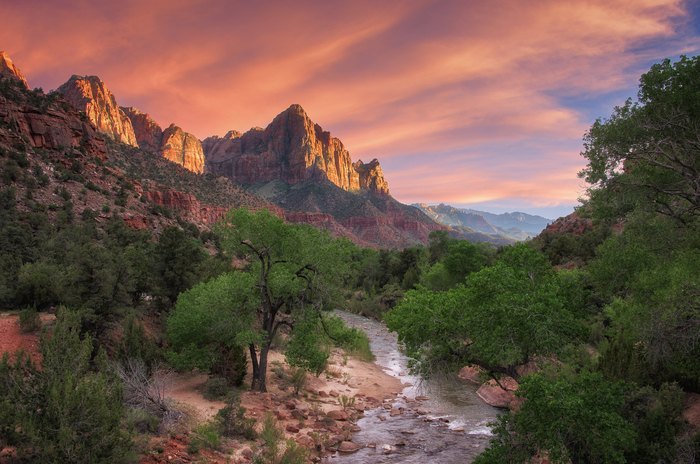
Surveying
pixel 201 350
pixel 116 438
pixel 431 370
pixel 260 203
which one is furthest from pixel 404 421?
pixel 260 203

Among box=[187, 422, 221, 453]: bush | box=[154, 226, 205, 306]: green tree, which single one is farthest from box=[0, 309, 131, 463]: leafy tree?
box=[154, 226, 205, 306]: green tree

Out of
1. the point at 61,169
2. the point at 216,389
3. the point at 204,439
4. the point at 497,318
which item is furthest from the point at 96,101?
the point at 497,318

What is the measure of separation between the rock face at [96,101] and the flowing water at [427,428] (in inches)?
6902

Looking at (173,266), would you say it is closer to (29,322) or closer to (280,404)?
(29,322)

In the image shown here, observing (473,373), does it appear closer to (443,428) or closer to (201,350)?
(443,428)

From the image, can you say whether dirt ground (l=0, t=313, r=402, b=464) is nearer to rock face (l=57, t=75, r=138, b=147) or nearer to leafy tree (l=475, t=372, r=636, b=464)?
leafy tree (l=475, t=372, r=636, b=464)

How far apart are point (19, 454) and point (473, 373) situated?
24.8 metres

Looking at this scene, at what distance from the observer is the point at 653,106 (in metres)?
12.2

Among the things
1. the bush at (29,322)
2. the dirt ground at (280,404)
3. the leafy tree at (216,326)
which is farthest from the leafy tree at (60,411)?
the bush at (29,322)

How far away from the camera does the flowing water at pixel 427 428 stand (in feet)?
51.5

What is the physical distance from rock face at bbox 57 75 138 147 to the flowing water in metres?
175

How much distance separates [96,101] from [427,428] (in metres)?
213

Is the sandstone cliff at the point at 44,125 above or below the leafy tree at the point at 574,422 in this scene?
above

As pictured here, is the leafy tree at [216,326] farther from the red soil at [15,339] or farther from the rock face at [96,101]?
the rock face at [96,101]
